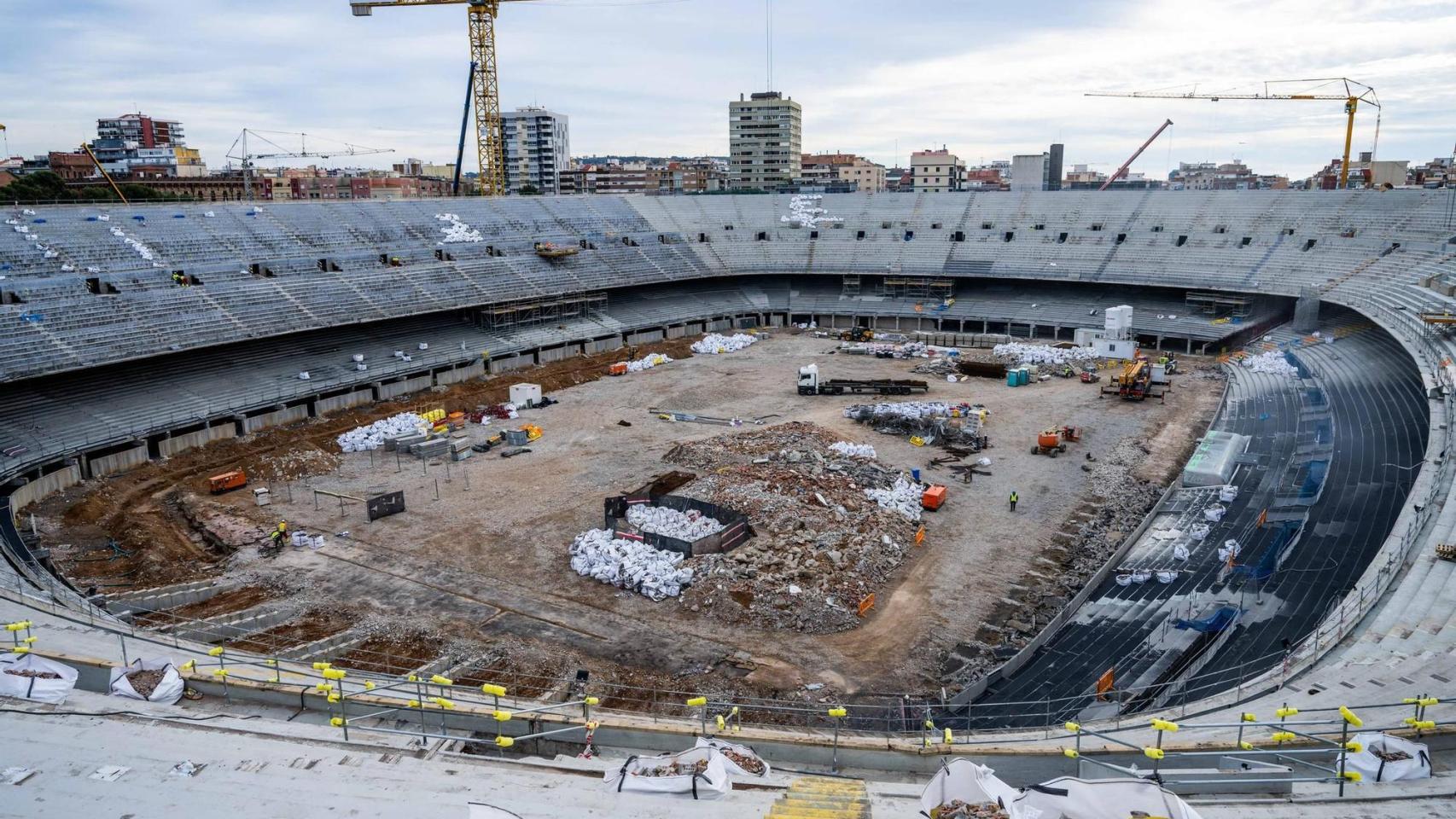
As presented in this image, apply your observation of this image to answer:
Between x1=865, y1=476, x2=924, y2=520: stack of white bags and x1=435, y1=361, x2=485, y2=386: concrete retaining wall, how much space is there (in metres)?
21.9

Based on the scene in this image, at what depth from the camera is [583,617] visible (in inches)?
655

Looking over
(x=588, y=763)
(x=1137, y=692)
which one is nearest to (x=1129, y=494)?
(x=1137, y=692)

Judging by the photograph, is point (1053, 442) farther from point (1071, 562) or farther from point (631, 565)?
point (631, 565)

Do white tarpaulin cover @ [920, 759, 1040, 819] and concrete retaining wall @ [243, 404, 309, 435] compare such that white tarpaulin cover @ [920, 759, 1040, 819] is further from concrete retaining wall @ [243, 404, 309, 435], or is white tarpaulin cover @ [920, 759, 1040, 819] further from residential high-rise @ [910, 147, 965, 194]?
residential high-rise @ [910, 147, 965, 194]

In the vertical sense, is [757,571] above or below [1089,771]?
below

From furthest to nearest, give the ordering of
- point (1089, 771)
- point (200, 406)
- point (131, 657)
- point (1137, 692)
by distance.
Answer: point (200, 406)
point (1137, 692)
point (131, 657)
point (1089, 771)

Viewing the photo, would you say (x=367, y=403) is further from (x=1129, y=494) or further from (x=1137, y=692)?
(x=1137, y=692)

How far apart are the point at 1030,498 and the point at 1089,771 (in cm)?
1463

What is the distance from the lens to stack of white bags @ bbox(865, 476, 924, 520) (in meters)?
21.0

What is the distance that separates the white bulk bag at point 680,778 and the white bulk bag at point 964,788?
185 centimetres

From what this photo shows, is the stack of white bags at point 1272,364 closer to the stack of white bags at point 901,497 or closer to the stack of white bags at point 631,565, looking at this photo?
the stack of white bags at point 901,497

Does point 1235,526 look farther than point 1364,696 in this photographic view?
Yes

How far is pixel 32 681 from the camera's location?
992 centimetres

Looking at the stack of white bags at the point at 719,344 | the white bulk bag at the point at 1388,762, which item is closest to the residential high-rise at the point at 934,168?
the stack of white bags at the point at 719,344
